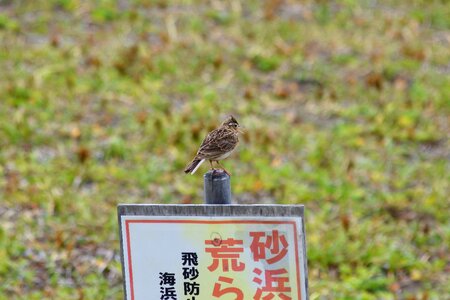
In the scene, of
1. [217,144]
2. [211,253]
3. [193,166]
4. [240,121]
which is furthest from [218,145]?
[240,121]

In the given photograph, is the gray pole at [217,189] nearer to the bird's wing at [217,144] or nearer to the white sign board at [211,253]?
the white sign board at [211,253]

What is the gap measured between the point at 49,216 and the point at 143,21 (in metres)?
4.09

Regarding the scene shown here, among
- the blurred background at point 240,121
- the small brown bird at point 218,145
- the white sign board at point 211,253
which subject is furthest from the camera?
the blurred background at point 240,121

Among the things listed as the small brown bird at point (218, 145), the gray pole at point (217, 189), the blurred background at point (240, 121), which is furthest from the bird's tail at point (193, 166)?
the blurred background at point (240, 121)

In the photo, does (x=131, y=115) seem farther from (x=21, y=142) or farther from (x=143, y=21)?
(x=143, y=21)

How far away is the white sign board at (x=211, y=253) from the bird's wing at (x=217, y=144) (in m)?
0.94

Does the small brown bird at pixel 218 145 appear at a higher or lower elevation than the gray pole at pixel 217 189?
higher

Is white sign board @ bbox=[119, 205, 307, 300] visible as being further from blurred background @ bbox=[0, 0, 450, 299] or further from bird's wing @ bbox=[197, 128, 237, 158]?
blurred background @ bbox=[0, 0, 450, 299]

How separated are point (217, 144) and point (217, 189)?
813 mm

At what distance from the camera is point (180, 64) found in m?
9.10

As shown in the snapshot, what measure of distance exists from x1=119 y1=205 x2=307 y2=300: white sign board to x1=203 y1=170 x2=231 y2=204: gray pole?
0.69ft

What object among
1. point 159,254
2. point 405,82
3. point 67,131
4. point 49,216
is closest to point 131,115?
point 67,131

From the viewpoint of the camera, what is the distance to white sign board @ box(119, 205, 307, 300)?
2.85m

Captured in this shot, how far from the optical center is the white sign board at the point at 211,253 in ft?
9.36
